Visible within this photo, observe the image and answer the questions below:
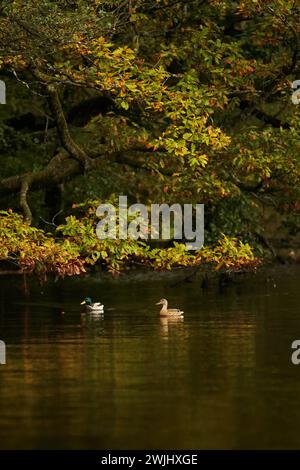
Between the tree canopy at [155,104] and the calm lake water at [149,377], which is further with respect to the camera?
the tree canopy at [155,104]

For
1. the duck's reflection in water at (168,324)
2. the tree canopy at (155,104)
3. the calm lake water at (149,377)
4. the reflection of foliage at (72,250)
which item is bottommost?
the calm lake water at (149,377)

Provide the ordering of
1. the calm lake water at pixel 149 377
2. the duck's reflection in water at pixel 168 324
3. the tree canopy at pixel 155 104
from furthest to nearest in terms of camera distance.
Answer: the duck's reflection in water at pixel 168 324 → the tree canopy at pixel 155 104 → the calm lake water at pixel 149 377

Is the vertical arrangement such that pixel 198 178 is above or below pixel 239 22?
below

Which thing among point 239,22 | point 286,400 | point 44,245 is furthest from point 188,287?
point 286,400

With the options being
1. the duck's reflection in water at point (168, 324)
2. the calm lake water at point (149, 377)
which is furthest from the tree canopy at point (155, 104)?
the calm lake water at point (149, 377)

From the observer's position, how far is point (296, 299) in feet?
141

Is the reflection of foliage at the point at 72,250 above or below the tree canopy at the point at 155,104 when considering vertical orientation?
below

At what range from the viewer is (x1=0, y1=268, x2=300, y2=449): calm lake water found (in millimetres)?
19797

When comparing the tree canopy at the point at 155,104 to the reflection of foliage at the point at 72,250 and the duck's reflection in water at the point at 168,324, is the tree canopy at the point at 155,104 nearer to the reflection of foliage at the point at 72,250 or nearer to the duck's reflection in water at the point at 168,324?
the reflection of foliage at the point at 72,250

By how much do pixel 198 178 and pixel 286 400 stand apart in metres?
15.7

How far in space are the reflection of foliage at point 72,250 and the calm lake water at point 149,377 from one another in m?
1.55

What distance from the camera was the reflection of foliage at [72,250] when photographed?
31109mm

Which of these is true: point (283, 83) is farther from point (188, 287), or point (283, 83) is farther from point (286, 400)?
point (286, 400)

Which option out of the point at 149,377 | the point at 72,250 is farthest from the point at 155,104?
the point at 149,377
